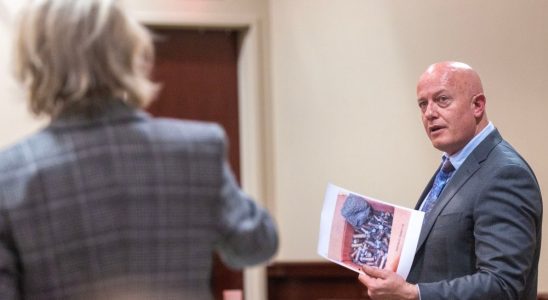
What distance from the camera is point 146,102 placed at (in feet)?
4.48

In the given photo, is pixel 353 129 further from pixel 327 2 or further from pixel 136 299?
pixel 136 299

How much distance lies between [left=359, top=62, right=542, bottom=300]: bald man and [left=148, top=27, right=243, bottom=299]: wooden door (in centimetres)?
175

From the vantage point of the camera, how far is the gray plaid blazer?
130 centimetres

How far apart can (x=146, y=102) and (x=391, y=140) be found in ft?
8.92

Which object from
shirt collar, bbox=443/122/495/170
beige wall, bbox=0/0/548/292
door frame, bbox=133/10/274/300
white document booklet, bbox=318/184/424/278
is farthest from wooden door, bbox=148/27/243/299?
shirt collar, bbox=443/122/495/170

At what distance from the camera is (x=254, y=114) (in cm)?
406

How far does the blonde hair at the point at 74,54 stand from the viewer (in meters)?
1.31

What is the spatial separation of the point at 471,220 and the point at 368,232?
0.94 ft

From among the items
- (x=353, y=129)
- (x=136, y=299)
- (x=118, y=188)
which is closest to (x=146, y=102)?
(x=118, y=188)

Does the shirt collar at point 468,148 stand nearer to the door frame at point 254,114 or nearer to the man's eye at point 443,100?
the man's eye at point 443,100

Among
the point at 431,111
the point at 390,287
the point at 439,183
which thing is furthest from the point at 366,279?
the point at 431,111

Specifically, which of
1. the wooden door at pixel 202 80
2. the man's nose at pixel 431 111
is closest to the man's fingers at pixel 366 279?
the man's nose at pixel 431 111

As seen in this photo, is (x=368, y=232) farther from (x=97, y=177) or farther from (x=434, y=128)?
(x=97, y=177)

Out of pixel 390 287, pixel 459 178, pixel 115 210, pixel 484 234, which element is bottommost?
pixel 390 287
